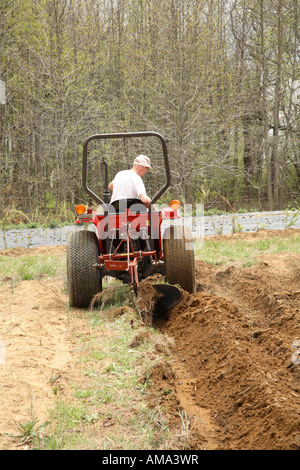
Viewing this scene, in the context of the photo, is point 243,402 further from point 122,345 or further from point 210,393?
point 122,345

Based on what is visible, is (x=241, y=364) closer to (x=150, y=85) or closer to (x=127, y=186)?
(x=127, y=186)

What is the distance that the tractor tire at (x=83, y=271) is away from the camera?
225 inches

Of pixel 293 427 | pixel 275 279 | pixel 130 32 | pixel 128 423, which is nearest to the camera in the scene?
pixel 293 427

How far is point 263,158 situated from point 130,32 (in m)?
8.20

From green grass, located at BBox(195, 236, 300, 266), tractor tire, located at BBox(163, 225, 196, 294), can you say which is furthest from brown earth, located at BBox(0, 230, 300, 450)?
green grass, located at BBox(195, 236, 300, 266)

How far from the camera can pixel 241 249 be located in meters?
9.53

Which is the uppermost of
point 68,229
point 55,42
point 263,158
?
point 55,42

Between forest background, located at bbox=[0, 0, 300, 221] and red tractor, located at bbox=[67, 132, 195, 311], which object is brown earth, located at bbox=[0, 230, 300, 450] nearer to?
red tractor, located at bbox=[67, 132, 195, 311]

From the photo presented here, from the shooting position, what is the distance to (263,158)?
22719 mm

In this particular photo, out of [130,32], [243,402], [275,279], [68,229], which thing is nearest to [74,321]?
[243,402]

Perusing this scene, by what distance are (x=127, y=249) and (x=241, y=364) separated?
222cm

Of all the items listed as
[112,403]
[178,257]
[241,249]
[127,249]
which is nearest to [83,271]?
[127,249]

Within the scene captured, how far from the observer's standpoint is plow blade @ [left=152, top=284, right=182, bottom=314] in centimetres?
549

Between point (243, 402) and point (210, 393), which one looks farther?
point (210, 393)
